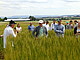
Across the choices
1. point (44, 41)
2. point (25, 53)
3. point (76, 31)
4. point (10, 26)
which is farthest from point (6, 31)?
point (76, 31)

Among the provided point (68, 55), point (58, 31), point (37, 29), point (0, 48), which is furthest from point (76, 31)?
point (68, 55)

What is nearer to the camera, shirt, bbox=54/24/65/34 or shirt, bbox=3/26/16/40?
shirt, bbox=3/26/16/40

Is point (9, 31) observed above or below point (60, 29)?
above

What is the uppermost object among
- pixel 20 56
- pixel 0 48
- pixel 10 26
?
pixel 10 26

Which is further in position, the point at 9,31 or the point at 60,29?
the point at 60,29

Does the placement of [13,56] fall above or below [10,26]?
below

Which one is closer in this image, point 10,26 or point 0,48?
point 10,26

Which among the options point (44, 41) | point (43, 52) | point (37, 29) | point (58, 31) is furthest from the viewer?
point (58, 31)

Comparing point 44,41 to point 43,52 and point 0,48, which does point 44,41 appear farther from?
point 0,48

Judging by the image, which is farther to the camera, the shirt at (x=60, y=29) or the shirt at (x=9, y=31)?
Result: the shirt at (x=60, y=29)

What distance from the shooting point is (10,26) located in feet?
22.6

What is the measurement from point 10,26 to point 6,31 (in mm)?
205

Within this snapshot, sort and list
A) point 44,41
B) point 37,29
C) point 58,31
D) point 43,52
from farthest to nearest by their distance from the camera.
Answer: point 58,31, point 37,29, point 44,41, point 43,52

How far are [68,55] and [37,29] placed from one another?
3626 mm
